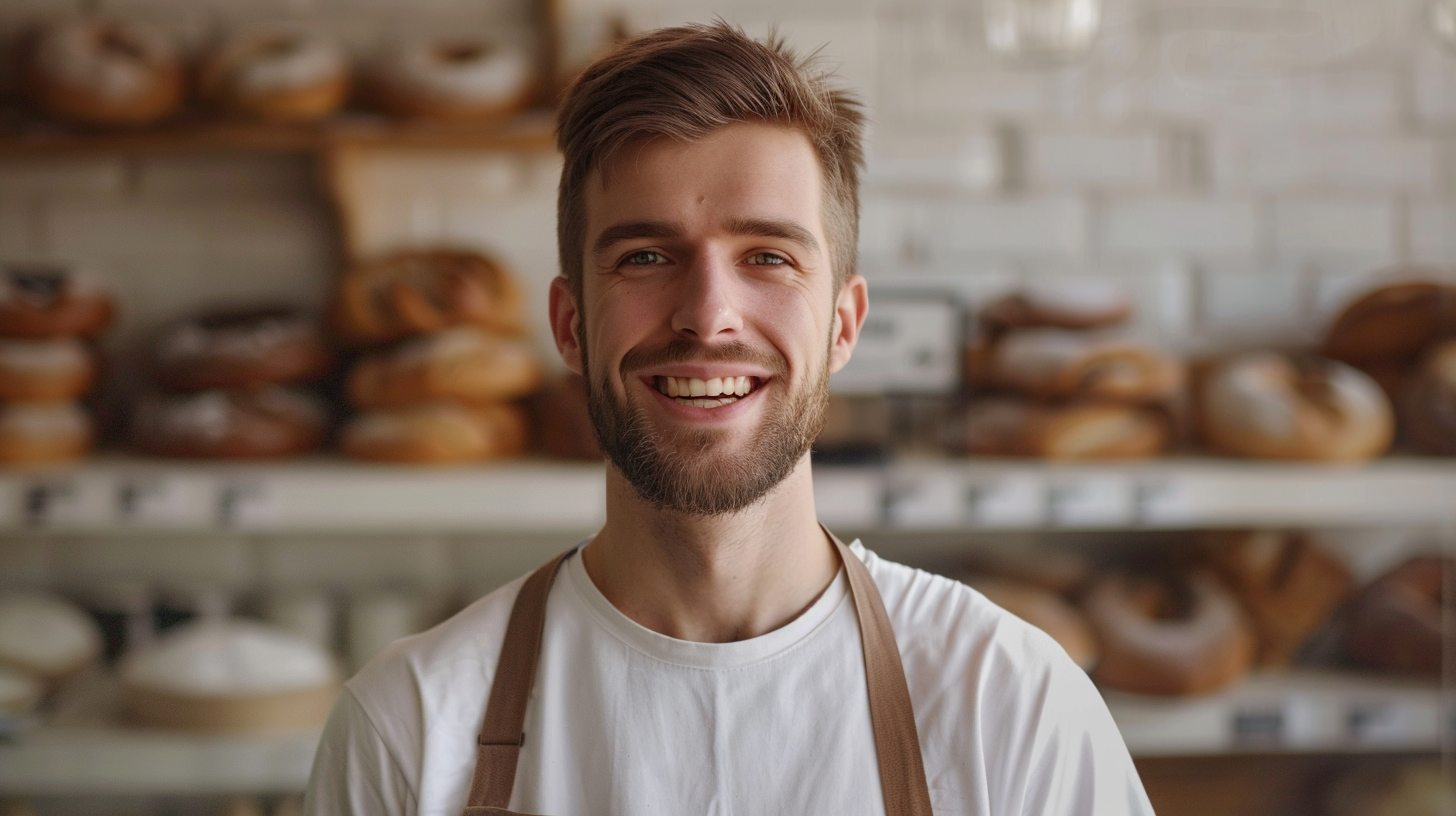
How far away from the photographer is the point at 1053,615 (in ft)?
6.70

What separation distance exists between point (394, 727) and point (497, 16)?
1.78 metres

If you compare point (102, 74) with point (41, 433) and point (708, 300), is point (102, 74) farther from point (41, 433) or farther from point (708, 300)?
point (708, 300)

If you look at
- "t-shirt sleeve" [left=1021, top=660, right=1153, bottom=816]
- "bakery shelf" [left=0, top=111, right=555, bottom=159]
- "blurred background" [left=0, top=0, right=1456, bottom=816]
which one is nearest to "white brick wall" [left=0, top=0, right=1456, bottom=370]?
"blurred background" [left=0, top=0, right=1456, bottom=816]

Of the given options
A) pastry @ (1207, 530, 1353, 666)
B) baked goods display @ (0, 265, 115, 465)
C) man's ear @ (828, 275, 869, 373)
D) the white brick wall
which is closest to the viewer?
man's ear @ (828, 275, 869, 373)

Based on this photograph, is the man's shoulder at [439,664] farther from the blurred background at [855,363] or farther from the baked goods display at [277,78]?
the baked goods display at [277,78]

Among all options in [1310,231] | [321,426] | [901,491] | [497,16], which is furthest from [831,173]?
[1310,231]

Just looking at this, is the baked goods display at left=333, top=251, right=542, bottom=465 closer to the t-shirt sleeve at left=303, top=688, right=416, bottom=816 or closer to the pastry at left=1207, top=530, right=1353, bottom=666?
the t-shirt sleeve at left=303, top=688, right=416, bottom=816

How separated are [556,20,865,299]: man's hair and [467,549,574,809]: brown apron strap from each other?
316 millimetres

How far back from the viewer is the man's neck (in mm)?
1006

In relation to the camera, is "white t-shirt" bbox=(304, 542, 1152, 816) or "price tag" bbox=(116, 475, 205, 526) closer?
"white t-shirt" bbox=(304, 542, 1152, 816)

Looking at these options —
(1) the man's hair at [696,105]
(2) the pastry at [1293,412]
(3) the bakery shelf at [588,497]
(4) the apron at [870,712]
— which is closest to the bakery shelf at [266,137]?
(3) the bakery shelf at [588,497]

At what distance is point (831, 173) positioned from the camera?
1055 millimetres

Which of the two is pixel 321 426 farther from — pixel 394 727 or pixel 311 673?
pixel 394 727

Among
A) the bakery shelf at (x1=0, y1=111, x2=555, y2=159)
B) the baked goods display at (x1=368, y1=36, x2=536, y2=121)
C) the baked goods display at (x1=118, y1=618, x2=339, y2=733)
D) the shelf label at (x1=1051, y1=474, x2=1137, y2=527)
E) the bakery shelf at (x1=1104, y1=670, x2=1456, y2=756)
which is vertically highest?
the baked goods display at (x1=368, y1=36, x2=536, y2=121)
